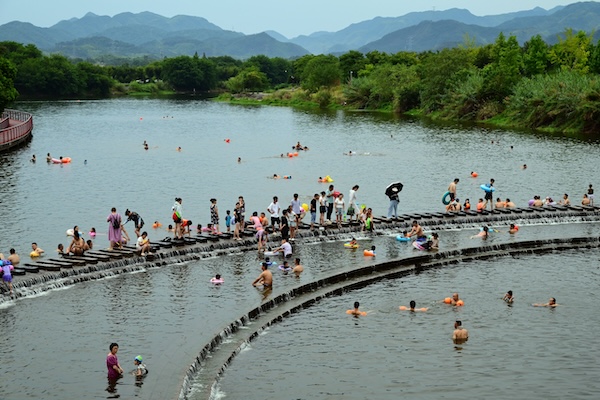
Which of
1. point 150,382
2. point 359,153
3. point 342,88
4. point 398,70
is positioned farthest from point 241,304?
point 342,88

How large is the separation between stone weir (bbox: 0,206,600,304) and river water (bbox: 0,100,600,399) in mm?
860

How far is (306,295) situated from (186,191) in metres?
31.6

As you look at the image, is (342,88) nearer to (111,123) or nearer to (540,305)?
(111,123)

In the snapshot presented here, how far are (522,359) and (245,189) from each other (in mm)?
39410

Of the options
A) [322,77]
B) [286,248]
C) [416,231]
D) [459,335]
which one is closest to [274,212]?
[286,248]

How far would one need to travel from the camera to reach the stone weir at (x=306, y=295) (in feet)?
84.4

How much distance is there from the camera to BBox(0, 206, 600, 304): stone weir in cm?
3503

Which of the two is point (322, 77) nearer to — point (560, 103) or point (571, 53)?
point (571, 53)

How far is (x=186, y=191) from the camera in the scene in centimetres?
6400

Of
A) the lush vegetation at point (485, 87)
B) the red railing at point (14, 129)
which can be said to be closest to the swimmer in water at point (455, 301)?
the red railing at point (14, 129)

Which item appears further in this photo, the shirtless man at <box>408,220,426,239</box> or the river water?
the shirtless man at <box>408,220,426,239</box>

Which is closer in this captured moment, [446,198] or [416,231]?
[416,231]

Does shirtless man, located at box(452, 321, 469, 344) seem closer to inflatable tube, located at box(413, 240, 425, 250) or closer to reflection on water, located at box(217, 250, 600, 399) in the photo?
reflection on water, located at box(217, 250, 600, 399)

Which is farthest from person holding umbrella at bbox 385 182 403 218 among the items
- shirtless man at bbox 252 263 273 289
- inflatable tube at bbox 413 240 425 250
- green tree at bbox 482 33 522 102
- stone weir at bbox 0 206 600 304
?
green tree at bbox 482 33 522 102
